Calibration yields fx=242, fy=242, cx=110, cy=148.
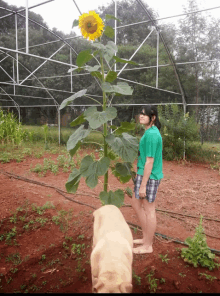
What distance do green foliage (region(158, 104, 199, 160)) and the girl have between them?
4.34 meters

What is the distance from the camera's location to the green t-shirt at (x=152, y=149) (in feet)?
6.74

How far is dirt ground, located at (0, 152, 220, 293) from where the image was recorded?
178 centimetres

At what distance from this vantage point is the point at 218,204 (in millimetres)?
3721

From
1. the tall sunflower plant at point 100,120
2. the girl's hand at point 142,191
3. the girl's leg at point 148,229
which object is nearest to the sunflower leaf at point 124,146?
the tall sunflower plant at point 100,120

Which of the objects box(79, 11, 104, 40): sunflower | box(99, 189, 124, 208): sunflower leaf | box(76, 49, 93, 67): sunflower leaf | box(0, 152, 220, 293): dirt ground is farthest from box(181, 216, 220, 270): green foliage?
box(79, 11, 104, 40): sunflower

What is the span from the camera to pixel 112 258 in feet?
3.33

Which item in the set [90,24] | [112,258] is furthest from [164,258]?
[90,24]

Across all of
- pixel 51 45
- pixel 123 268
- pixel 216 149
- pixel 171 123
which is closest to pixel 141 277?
pixel 123 268

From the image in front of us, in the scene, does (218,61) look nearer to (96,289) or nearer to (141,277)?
(141,277)

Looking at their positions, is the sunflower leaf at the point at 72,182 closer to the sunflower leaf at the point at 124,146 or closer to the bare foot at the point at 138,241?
the sunflower leaf at the point at 124,146

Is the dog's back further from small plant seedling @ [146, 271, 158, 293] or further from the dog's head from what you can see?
small plant seedling @ [146, 271, 158, 293]

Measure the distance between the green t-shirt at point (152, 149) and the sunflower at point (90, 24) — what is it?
91 centimetres

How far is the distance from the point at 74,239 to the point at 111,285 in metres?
1.51

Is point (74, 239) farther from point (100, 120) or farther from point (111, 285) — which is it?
point (111, 285)
